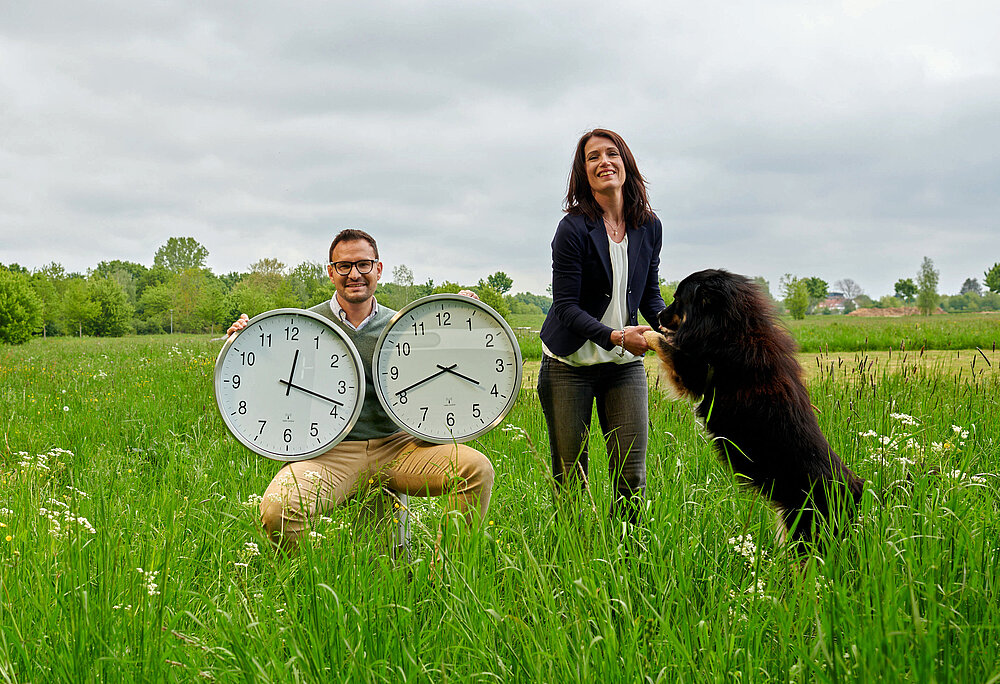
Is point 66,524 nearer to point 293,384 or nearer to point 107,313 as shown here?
point 293,384

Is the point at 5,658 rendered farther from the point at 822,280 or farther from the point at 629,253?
the point at 822,280

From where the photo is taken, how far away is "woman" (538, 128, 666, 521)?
3.59 metres

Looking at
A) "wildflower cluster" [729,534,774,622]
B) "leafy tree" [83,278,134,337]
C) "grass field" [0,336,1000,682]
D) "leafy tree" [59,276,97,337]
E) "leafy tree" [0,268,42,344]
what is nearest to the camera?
"grass field" [0,336,1000,682]

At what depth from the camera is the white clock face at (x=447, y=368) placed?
10.8 feet

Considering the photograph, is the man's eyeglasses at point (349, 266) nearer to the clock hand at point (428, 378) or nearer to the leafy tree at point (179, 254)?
the clock hand at point (428, 378)

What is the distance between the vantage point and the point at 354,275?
3547mm

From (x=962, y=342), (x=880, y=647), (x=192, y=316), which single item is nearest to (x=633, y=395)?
(x=880, y=647)

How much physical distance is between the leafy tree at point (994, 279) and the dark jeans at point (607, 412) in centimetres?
10828

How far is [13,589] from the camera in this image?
2516 millimetres

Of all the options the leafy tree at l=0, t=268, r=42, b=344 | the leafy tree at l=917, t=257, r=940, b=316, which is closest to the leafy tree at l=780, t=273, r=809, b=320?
the leafy tree at l=917, t=257, r=940, b=316

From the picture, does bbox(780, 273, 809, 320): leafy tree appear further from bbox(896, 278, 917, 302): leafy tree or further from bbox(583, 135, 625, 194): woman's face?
bbox(583, 135, 625, 194): woman's face

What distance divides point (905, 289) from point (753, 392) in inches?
4539

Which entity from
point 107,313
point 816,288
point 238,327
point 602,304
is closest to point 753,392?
point 602,304

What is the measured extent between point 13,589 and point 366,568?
4.44ft
